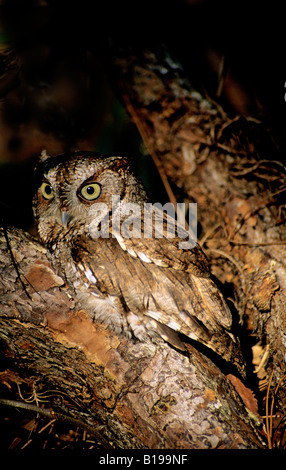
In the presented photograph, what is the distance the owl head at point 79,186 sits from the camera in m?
1.36

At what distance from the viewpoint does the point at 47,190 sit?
1495mm

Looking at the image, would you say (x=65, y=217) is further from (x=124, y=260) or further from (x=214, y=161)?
(x=214, y=161)

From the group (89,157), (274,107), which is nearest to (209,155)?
(274,107)

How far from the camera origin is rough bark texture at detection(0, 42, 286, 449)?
43.9 inches

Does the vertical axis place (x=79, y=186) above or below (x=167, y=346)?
above

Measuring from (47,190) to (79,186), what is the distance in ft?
0.76

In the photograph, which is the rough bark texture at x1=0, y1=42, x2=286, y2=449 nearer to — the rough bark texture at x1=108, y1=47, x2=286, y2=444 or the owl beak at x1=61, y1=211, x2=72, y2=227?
the rough bark texture at x1=108, y1=47, x2=286, y2=444

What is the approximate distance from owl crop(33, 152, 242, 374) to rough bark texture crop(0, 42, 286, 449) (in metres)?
0.09

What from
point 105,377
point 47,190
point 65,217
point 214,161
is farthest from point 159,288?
point 214,161

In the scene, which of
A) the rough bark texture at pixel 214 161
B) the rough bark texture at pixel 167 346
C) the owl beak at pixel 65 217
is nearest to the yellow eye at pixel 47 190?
the owl beak at pixel 65 217

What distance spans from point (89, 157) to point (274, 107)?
4.78ft

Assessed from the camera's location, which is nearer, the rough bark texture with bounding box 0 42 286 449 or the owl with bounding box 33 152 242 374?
the rough bark texture with bounding box 0 42 286 449

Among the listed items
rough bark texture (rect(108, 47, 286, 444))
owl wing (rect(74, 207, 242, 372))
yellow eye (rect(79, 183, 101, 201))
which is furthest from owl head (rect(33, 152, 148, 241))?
rough bark texture (rect(108, 47, 286, 444))

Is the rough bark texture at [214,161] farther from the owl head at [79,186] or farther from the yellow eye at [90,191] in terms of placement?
the yellow eye at [90,191]
